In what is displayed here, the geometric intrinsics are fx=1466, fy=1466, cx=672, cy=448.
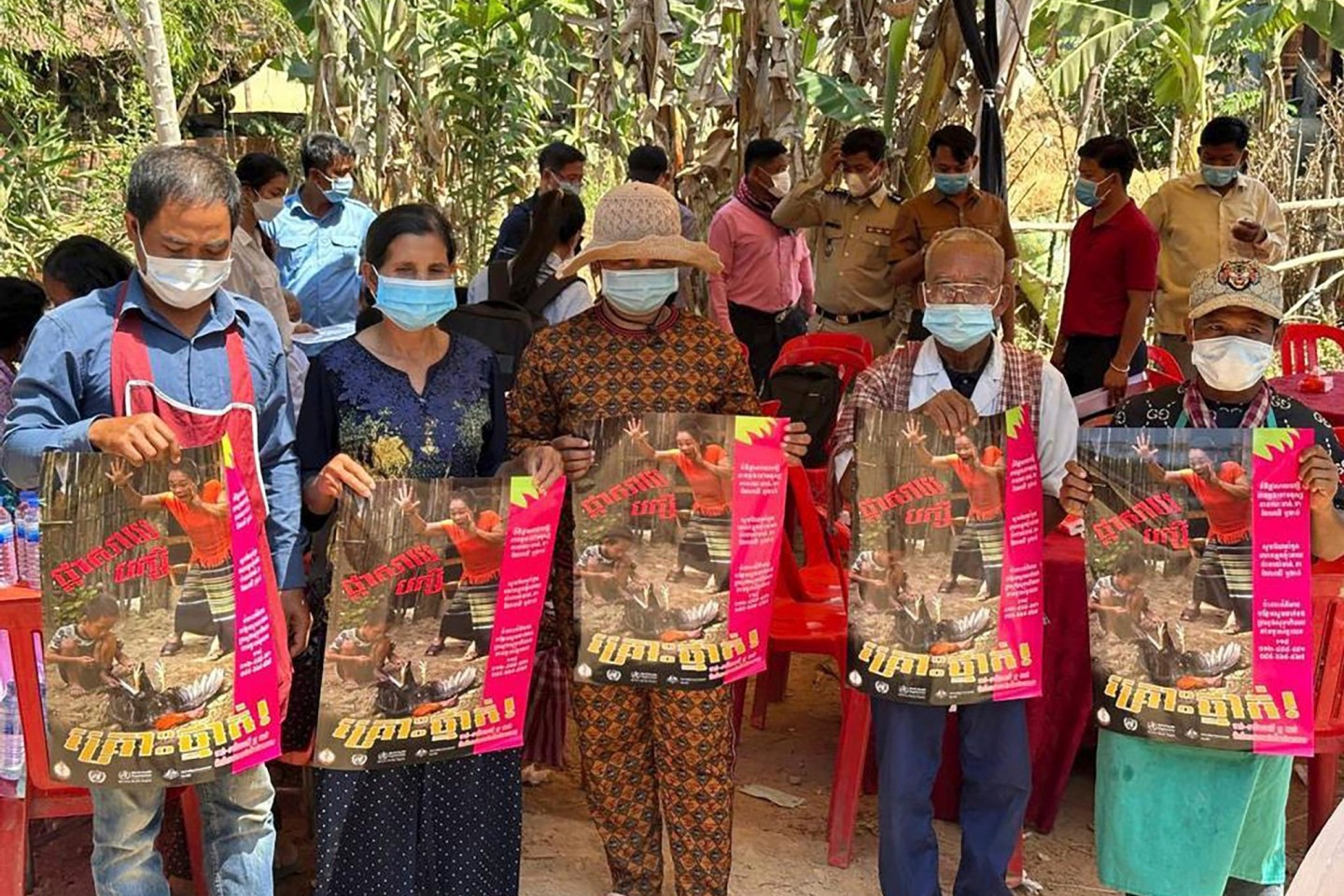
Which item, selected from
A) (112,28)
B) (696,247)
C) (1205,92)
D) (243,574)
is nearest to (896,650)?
(696,247)

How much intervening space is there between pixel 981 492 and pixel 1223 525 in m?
0.50

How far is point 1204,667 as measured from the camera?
308 centimetres

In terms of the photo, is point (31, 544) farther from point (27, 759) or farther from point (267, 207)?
point (267, 207)

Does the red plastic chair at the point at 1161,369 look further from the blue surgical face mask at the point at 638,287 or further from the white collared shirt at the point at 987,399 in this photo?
the blue surgical face mask at the point at 638,287

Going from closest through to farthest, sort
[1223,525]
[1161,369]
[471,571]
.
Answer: [1223,525] → [471,571] → [1161,369]

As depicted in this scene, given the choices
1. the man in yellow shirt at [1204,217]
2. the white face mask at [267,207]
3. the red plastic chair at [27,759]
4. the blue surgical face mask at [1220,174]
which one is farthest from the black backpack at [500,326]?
the blue surgical face mask at [1220,174]

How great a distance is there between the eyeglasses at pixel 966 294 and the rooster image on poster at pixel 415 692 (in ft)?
4.34

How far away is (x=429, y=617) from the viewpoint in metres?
3.13

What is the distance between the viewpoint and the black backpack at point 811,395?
570cm

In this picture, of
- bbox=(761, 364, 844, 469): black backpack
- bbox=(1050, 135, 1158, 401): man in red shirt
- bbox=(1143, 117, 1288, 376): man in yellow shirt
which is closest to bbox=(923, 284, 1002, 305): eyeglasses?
bbox=(761, 364, 844, 469): black backpack

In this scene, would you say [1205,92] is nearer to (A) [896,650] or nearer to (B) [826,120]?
(B) [826,120]

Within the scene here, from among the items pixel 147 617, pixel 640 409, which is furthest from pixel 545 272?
pixel 147 617

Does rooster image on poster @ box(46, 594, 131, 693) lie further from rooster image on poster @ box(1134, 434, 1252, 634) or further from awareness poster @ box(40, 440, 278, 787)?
rooster image on poster @ box(1134, 434, 1252, 634)

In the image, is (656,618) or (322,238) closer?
(656,618)
